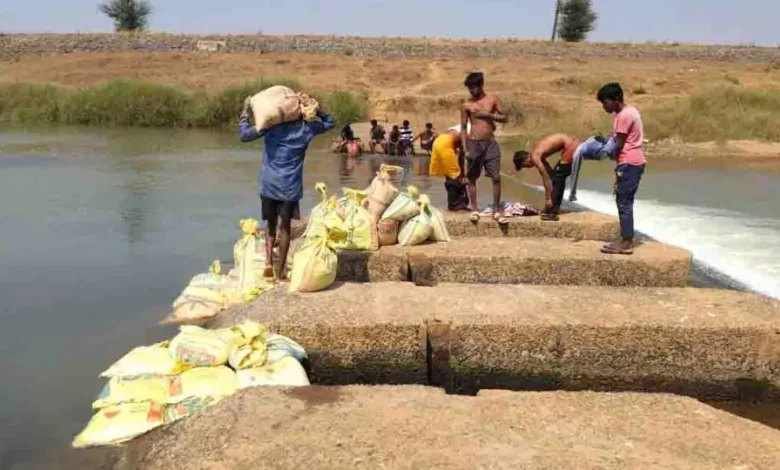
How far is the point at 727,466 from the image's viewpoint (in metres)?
3.07

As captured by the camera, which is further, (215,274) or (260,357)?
(215,274)

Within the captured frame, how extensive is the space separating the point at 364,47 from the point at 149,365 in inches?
1538

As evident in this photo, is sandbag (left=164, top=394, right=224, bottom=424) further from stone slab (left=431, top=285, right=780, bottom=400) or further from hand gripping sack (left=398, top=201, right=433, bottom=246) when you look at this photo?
hand gripping sack (left=398, top=201, right=433, bottom=246)

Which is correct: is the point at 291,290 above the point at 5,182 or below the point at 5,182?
above

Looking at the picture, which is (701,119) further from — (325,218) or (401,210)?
(325,218)

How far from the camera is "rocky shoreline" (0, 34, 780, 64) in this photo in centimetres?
4031

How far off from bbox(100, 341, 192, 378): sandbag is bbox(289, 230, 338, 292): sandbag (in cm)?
116

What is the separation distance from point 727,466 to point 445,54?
39.2 m

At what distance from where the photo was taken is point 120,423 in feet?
12.6

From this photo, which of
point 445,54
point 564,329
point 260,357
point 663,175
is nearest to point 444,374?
point 564,329

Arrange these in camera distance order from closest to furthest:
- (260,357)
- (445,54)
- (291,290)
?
(260,357) < (291,290) < (445,54)

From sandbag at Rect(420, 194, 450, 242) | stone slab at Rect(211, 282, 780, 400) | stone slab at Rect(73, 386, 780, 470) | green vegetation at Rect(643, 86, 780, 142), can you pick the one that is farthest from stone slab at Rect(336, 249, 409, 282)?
green vegetation at Rect(643, 86, 780, 142)

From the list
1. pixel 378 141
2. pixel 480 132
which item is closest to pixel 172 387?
pixel 480 132

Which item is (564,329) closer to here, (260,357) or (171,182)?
(260,357)
